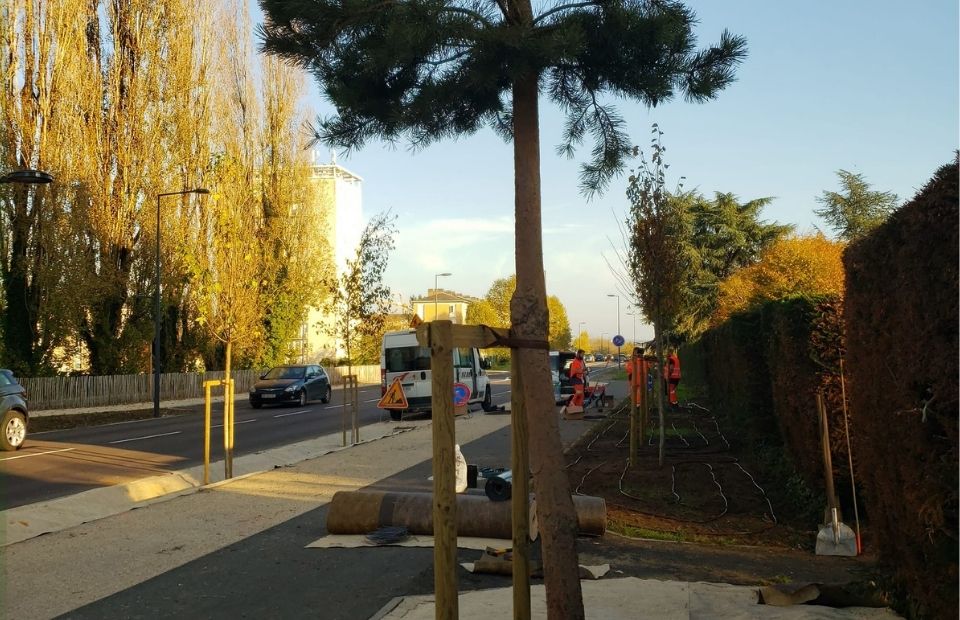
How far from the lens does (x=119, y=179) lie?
31.4m

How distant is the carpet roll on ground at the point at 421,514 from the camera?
793 centimetres

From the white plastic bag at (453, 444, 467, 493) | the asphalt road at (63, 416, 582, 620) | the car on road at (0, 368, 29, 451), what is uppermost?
the car on road at (0, 368, 29, 451)

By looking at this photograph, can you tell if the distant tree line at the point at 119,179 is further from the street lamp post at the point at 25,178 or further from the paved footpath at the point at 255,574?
the paved footpath at the point at 255,574

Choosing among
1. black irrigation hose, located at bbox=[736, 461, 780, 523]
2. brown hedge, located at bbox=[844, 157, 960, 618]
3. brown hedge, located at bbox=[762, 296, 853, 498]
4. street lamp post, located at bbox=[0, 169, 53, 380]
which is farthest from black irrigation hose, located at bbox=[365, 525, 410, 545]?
street lamp post, located at bbox=[0, 169, 53, 380]

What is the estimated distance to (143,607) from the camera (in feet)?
19.5

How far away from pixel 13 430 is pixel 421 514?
1251cm

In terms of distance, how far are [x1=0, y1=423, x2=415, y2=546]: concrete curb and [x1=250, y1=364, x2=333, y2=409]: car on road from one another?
1552 centimetres

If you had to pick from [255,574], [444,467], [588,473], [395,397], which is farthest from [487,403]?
[444,467]

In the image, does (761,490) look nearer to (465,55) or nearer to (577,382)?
(465,55)

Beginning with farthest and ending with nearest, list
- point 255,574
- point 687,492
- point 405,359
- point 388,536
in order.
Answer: point 405,359
point 687,492
point 388,536
point 255,574

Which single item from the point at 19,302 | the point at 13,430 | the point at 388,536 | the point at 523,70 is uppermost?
the point at 19,302

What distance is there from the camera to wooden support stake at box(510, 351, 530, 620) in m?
4.42

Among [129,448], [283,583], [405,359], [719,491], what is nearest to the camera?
[283,583]

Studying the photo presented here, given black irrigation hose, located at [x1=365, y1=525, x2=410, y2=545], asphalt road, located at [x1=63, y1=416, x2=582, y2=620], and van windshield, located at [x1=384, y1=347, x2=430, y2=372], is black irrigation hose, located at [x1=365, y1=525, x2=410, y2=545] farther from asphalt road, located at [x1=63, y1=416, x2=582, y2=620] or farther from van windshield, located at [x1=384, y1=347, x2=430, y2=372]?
van windshield, located at [x1=384, y1=347, x2=430, y2=372]
